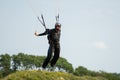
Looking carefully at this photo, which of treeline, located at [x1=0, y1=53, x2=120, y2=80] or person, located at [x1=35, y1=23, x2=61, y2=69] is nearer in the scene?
person, located at [x1=35, y1=23, x2=61, y2=69]

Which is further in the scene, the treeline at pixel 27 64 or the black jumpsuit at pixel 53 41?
the treeline at pixel 27 64

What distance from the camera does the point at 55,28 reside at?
13.3m

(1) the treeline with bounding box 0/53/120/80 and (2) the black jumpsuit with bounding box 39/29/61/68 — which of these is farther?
(1) the treeline with bounding box 0/53/120/80

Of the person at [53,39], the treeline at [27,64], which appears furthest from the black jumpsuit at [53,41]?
the treeline at [27,64]

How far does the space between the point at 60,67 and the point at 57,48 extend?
68158 millimetres

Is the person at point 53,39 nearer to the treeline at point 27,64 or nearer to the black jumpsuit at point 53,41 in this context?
the black jumpsuit at point 53,41

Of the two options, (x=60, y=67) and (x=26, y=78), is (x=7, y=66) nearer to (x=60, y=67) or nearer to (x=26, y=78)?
(x=60, y=67)

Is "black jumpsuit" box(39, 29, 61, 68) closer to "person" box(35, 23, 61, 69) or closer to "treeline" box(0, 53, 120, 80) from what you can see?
"person" box(35, 23, 61, 69)

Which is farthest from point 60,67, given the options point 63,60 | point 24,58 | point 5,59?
point 5,59

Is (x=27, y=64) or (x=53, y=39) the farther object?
(x=27, y=64)

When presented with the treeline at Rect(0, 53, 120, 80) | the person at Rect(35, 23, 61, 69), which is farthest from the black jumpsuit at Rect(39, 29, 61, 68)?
the treeline at Rect(0, 53, 120, 80)

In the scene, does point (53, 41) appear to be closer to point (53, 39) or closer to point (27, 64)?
point (53, 39)

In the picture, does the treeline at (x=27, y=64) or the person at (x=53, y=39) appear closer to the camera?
the person at (x=53, y=39)

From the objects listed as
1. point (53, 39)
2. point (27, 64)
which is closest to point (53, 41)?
point (53, 39)
